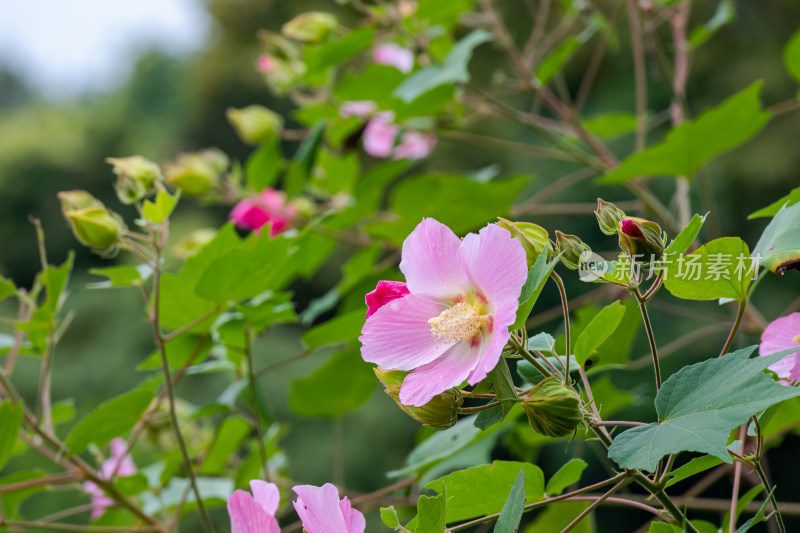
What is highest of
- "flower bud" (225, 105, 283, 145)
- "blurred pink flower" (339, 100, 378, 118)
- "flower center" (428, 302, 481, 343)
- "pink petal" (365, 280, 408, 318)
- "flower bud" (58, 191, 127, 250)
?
"pink petal" (365, 280, 408, 318)

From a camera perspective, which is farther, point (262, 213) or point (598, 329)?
point (262, 213)

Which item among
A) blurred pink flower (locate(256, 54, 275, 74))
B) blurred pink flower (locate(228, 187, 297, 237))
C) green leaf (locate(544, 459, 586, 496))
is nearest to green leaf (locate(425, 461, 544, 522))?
green leaf (locate(544, 459, 586, 496))

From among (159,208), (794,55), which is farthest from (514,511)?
(794,55)

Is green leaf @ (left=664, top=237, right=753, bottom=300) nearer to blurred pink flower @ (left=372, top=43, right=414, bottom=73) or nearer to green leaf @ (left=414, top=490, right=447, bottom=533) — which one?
green leaf @ (left=414, top=490, right=447, bottom=533)

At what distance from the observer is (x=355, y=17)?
3703 mm

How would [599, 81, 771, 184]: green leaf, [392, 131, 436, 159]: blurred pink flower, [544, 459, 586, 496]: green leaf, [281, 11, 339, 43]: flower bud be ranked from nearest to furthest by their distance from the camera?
[544, 459, 586, 496]: green leaf, [599, 81, 771, 184]: green leaf, [281, 11, 339, 43]: flower bud, [392, 131, 436, 159]: blurred pink flower

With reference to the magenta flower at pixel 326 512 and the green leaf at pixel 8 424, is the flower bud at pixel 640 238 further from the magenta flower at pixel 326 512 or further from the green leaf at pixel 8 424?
the green leaf at pixel 8 424

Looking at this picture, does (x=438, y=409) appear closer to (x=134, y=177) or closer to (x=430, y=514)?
(x=430, y=514)

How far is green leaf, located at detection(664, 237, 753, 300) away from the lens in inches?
11.5

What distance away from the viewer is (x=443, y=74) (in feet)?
2.14

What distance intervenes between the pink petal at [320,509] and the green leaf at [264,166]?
0.55 meters

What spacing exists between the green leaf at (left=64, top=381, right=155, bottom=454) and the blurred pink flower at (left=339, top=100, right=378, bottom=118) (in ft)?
1.26

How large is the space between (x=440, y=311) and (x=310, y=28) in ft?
1.84

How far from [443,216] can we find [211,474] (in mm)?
348
